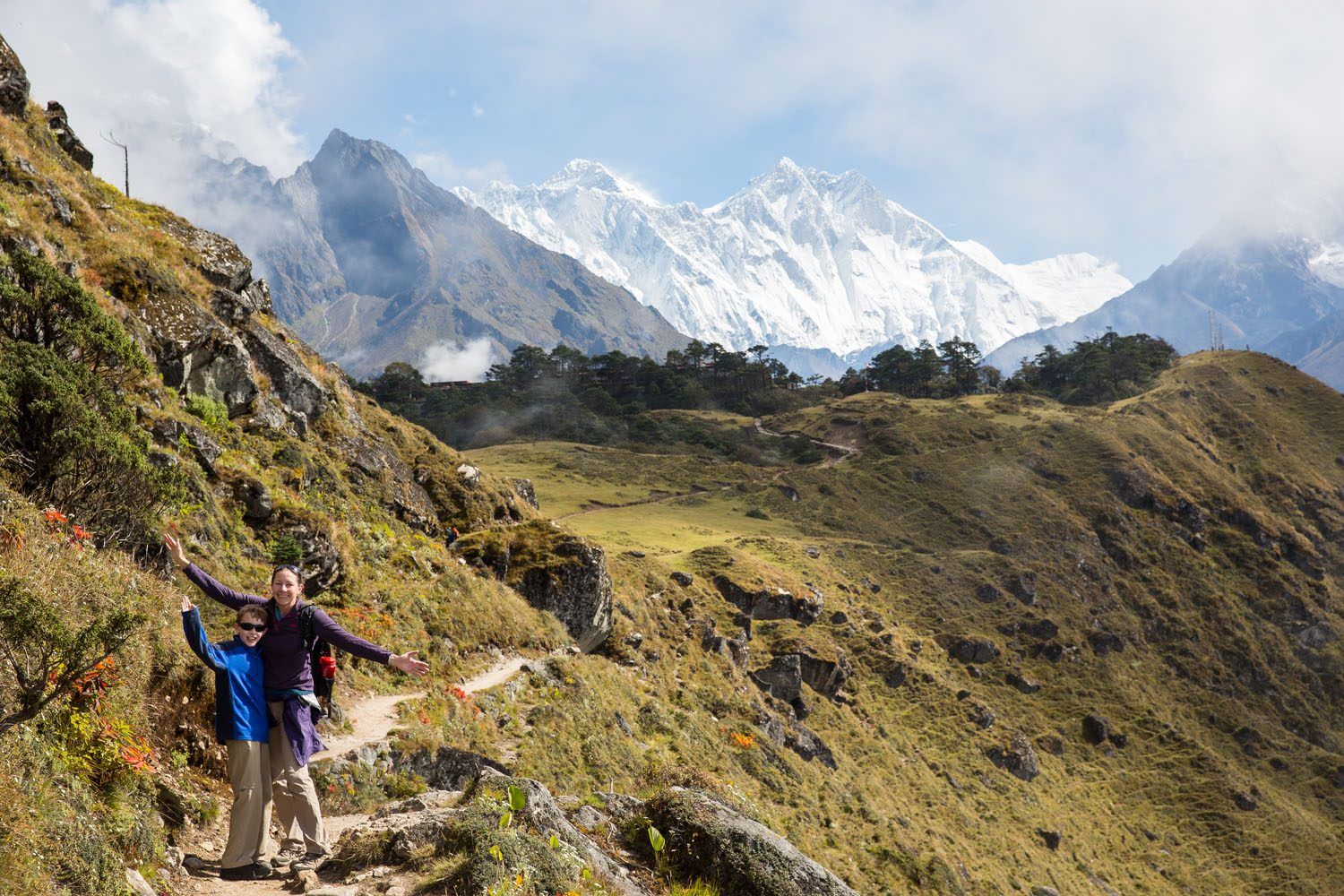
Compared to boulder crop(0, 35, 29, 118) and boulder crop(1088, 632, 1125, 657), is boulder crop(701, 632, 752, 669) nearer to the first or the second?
boulder crop(0, 35, 29, 118)

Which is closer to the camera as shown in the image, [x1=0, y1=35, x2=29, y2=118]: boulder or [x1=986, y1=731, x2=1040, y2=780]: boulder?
→ [x1=0, y1=35, x2=29, y2=118]: boulder

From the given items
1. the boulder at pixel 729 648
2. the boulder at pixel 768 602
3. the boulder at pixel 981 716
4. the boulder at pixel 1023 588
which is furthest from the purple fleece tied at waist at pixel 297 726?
the boulder at pixel 1023 588

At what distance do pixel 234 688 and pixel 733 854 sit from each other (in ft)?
15.1

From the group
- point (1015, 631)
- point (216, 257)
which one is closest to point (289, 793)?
point (216, 257)

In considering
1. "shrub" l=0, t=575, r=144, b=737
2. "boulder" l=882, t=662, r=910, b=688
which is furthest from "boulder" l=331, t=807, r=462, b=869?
"boulder" l=882, t=662, r=910, b=688

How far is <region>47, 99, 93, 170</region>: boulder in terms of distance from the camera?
85.6ft

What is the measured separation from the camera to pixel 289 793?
6930 millimetres

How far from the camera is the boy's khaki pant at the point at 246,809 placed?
658 centimetres

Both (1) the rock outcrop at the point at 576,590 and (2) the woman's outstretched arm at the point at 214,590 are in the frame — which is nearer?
(2) the woman's outstretched arm at the point at 214,590

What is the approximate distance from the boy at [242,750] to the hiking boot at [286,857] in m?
0.13

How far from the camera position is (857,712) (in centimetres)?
4906

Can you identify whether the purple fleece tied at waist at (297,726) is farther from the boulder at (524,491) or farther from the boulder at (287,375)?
the boulder at (524,491)

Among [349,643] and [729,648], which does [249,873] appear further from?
[729,648]

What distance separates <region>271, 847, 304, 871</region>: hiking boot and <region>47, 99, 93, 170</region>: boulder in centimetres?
2787
